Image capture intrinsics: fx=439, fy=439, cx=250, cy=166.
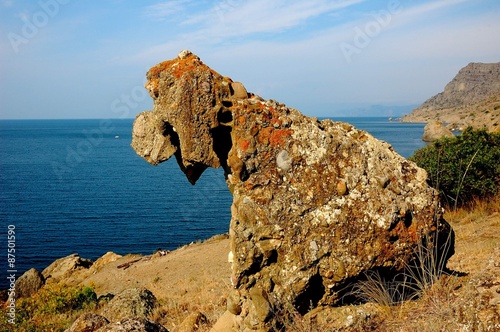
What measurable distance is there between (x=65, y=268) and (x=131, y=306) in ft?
57.2

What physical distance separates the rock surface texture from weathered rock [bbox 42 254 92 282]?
21794 millimetres

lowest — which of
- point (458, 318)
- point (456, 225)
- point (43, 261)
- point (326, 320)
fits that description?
point (43, 261)

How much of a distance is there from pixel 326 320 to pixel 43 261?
1204 inches

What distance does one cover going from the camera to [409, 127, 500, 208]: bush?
16734 mm

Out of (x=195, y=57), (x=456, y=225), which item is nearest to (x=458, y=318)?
(x=195, y=57)

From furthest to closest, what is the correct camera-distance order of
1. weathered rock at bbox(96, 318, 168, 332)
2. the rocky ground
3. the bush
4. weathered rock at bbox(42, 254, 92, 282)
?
weathered rock at bbox(42, 254, 92, 282), the bush, weathered rock at bbox(96, 318, 168, 332), the rocky ground

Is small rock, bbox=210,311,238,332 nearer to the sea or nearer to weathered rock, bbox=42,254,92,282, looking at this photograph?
the sea

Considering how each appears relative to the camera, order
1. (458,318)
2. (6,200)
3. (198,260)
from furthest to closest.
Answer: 1. (6,200)
2. (198,260)
3. (458,318)

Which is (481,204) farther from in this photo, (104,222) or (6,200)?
(6,200)

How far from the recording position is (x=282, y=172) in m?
5.94

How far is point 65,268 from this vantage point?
25.8 meters

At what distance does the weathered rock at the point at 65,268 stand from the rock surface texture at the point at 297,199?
21.8 metres

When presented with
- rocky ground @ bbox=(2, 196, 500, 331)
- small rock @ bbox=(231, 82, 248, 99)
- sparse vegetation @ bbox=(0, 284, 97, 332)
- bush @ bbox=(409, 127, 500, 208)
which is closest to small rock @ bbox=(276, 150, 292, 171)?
small rock @ bbox=(231, 82, 248, 99)

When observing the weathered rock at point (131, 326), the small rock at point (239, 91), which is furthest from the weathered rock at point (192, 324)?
the small rock at point (239, 91)
